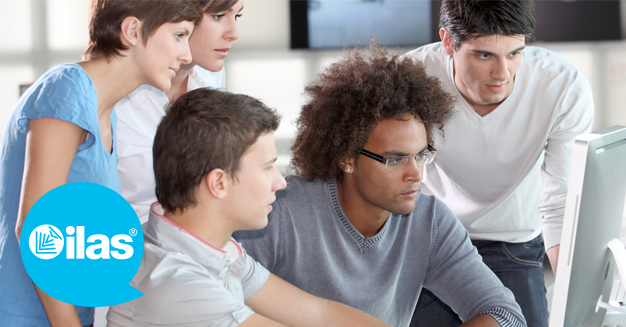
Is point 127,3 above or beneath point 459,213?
above

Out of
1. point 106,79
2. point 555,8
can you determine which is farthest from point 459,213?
point 555,8

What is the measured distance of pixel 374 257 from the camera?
1.23 m

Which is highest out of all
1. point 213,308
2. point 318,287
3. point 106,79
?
point 106,79

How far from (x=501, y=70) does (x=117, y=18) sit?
3.33 ft

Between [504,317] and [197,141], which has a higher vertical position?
[197,141]

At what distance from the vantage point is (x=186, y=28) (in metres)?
0.96

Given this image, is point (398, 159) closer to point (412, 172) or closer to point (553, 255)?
point (412, 172)

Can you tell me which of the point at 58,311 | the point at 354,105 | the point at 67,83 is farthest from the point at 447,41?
the point at 58,311

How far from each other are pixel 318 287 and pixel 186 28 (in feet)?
2.00

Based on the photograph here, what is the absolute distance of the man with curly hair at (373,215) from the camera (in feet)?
3.89

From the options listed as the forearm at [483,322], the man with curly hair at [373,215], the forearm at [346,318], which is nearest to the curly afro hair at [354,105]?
the man with curly hair at [373,215]

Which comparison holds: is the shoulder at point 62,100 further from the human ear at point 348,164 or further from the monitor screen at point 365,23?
the monitor screen at point 365,23

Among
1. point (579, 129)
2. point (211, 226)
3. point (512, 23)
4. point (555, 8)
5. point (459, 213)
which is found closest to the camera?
point (211, 226)

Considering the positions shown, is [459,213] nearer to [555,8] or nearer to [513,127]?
[513,127]
